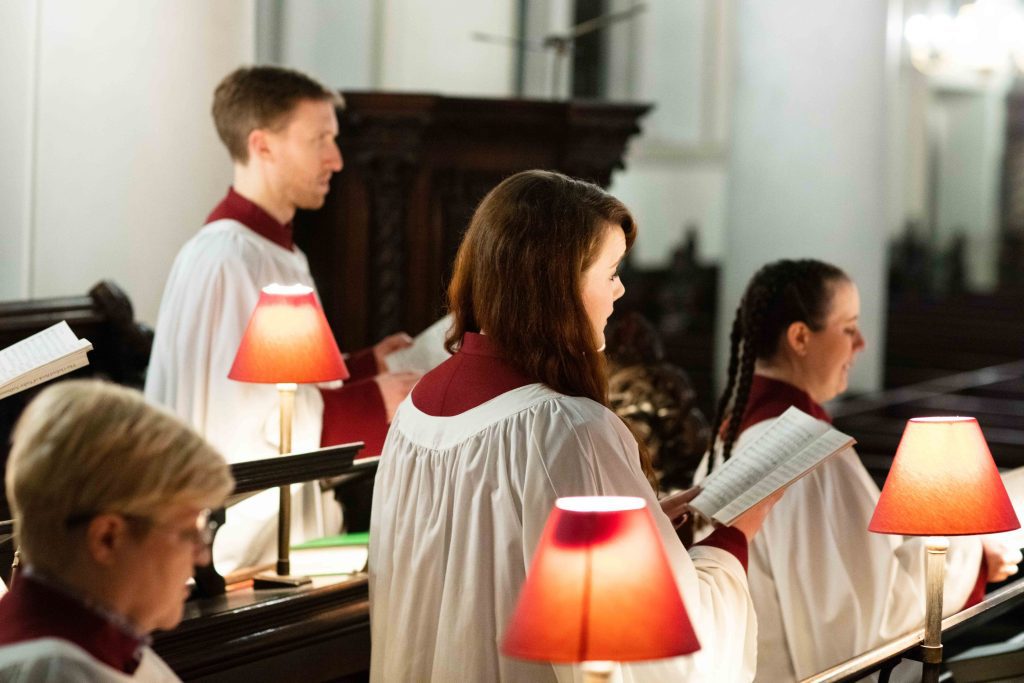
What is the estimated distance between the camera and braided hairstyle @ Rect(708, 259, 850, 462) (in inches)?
138

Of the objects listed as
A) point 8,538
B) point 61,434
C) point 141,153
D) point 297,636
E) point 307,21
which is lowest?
point 297,636

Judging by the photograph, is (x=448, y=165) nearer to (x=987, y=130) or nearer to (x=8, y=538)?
(x=8, y=538)

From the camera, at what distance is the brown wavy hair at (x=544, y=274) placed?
7.31ft

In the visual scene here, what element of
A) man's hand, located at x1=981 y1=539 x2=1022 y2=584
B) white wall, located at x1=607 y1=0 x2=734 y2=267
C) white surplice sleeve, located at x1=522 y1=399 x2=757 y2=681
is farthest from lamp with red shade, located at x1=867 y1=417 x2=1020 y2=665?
white wall, located at x1=607 y1=0 x2=734 y2=267

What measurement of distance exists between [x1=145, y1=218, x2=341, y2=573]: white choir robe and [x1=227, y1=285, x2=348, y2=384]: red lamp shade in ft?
1.80

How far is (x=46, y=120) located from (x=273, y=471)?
258cm

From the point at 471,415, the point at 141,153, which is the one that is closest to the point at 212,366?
the point at 141,153

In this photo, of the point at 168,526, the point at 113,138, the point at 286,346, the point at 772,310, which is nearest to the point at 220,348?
the point at 286,346

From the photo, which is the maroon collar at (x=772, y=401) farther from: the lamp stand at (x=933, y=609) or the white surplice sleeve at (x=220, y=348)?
the white surplice sleeve at (x=220, y=348)

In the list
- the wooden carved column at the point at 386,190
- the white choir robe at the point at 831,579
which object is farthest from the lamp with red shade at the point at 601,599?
the wooden carved column at the point at 386,190

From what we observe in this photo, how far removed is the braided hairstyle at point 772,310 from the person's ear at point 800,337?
11 millimetres

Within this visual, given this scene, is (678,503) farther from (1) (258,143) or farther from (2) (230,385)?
(1) (258,143)

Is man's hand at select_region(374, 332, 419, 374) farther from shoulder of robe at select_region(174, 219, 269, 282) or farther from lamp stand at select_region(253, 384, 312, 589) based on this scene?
lamp stand at select_region(253, 384, 312, 589)

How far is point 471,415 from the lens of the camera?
2.31 m
